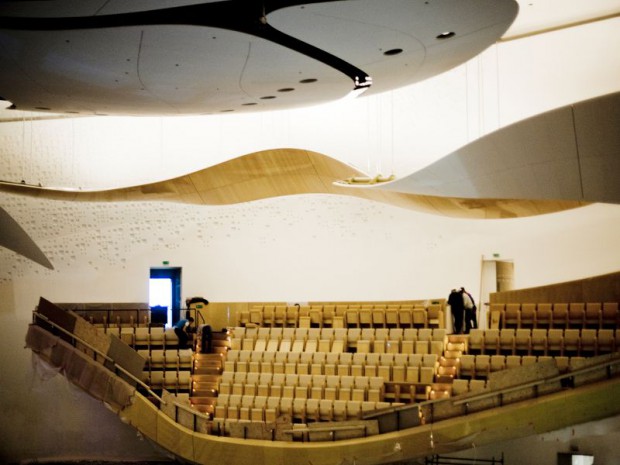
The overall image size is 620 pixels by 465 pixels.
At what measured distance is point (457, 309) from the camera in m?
12.0

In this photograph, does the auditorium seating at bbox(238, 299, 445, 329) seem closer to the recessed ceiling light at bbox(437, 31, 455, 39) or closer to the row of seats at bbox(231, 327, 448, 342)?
the row of seats at bbox(231, 327, 448, 342)

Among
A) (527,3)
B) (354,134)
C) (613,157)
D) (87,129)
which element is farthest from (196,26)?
(87,129)

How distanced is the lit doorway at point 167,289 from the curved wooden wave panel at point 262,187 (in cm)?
156

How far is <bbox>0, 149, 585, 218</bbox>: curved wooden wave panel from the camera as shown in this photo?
40.0 ft

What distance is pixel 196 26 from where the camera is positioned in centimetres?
638

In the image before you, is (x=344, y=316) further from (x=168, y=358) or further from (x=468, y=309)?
(x=168, y=358)

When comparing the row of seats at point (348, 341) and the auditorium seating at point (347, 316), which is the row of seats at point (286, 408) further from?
the auditorium seating at point (347, 316)

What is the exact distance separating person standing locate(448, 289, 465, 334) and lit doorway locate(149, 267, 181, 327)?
208 inches

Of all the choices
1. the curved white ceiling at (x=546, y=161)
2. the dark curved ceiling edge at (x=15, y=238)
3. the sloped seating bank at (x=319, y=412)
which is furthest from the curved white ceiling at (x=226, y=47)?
the sloped seating bank at (x=319, y=412)

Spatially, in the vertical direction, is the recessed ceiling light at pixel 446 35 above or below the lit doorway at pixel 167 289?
above

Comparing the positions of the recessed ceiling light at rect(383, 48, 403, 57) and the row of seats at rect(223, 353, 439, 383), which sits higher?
the recessed ceiling light at rect(383, 48, 403, 57)

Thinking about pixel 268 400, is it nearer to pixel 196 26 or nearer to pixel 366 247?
pixel 366 247

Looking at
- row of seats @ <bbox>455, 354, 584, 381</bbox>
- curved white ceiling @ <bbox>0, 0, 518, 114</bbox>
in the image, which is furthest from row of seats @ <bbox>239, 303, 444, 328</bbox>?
curved white ceiling @ <bbox>0, 0, 518, 114</bbox>

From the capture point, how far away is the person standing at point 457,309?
12.0 m
